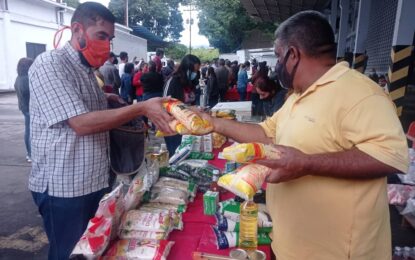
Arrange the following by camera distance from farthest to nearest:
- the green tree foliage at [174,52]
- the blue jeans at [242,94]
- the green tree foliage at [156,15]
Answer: the green tree foliage at [174,52] → the green tree foliage at [156,15] → the blue jeans at [242,94]

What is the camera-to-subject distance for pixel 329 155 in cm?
116

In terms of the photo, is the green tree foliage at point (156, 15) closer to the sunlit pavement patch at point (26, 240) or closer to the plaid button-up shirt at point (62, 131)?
the sunlit pavement patch at point (26, 240)

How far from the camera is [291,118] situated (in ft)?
4.52

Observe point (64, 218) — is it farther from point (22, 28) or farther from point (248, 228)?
point (22, 28)

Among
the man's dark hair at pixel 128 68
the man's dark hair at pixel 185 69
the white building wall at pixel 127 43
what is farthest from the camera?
the white building wall at pixel 127 43

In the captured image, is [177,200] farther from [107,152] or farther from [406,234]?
[406,234]

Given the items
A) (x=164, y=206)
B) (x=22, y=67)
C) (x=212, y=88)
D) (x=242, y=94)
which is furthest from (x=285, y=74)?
(x=242, y=94)

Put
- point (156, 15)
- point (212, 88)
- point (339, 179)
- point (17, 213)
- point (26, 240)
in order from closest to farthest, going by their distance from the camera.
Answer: point (339, 179) → point (26, 240) → point (17, 213) → point (212, 88) → point (156, 15)

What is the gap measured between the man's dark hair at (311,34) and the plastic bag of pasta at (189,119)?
54 centimetres

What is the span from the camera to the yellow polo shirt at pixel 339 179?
1.13 m

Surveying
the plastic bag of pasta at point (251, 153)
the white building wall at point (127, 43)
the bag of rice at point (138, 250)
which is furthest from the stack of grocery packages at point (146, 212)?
the white building wall at point (127, 43)

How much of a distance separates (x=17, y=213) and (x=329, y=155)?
4091 millimetres

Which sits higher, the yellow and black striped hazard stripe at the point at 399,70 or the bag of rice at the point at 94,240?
the yellow and black striped hazard stripe at the point at 399,70

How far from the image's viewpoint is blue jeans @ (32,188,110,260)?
1733 mm
